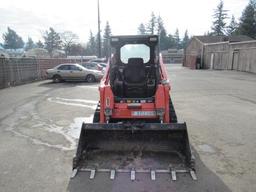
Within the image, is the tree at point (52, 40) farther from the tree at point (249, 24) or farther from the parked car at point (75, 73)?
the parked car at point (75, 73)

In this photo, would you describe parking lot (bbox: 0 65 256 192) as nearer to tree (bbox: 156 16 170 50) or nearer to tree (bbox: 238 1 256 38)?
tree (bbox: 238 1 256 38)

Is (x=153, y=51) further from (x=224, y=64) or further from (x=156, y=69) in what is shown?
(x=224, y=64)

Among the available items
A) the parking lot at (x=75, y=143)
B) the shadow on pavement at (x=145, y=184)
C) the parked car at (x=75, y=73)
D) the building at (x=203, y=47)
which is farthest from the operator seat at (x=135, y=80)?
the building at (x=203, y=47)

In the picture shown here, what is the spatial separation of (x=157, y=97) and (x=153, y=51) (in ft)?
5.13

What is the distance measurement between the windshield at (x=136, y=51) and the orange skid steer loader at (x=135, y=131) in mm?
63

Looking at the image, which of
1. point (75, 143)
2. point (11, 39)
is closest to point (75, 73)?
point (75, 143)

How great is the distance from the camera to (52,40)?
73188 mm

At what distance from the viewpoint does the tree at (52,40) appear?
7162cm

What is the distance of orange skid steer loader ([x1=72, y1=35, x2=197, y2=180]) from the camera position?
4.08 meters

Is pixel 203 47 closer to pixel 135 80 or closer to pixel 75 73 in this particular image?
pixel 75 73

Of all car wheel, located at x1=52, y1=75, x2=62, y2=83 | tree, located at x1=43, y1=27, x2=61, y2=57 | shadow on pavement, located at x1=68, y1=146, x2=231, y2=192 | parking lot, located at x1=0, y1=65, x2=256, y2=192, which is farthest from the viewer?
tree, located at x1=43, y1=27, x2=61, y2=57

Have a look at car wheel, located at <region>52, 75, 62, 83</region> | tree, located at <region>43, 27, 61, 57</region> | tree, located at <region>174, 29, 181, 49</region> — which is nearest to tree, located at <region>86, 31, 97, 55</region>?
tree, located at <region>43, 27, 61, 57</region>

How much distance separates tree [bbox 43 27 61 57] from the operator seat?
69.3 meters

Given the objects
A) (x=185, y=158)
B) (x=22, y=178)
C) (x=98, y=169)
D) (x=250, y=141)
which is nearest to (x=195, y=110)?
(x=250, y=141)
